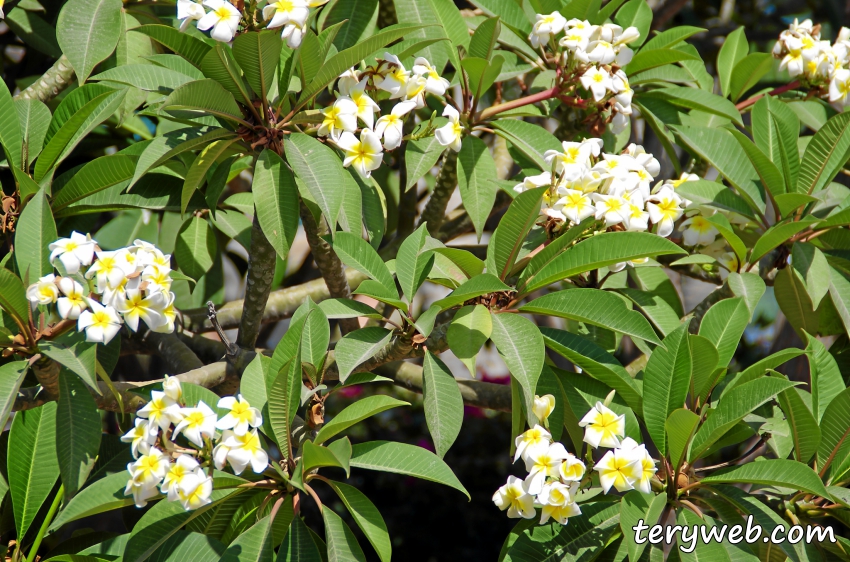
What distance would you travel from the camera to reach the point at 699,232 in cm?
173

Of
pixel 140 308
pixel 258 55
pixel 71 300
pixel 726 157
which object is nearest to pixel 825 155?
pixel 726 157

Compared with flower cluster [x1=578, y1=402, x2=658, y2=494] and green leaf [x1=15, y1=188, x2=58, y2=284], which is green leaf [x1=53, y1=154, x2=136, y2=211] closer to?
green leaf [x1=15, y1=188, x2=58, y2=284]

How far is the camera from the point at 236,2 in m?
1.31

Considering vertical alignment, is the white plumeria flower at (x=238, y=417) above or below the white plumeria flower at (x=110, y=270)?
below

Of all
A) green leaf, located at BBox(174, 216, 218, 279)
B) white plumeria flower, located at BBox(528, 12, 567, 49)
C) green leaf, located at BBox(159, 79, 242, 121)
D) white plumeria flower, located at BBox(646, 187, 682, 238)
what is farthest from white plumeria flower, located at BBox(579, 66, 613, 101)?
green leaf, located at BBox(174, 216, 218, 279)

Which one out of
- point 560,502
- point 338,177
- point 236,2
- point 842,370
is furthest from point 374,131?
point 842,370

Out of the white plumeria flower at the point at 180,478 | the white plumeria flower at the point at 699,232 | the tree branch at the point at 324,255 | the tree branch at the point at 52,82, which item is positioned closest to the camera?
the white plumeria flower at the point at 180,478

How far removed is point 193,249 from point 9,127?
55 centimetres

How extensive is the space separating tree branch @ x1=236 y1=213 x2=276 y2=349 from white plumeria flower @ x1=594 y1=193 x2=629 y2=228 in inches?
25.9

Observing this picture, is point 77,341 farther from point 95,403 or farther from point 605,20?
point 605,20

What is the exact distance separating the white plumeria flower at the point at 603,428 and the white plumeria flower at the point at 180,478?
0.64 m

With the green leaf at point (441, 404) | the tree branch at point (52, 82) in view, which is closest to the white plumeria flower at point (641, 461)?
the green leaf at point (441, 404)

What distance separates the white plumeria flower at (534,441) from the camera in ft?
4.17

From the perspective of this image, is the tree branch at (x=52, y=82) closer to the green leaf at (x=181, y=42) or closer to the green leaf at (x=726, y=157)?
the green leaf at (x=181, y=42)
